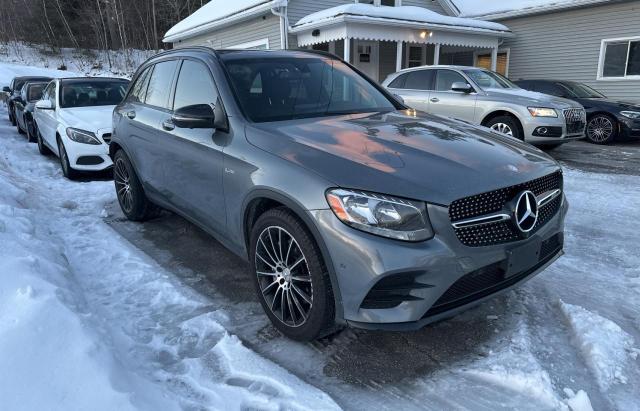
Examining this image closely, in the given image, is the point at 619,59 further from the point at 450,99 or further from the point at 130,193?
the point at 130,193

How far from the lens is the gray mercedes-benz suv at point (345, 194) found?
235 centimetres

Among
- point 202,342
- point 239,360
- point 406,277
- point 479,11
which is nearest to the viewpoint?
point 406,277

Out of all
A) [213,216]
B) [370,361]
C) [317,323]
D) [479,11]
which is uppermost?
[479,11]

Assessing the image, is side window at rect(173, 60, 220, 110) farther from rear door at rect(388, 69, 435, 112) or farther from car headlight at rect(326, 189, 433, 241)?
rear door at rect(388, 69, 435, 112)

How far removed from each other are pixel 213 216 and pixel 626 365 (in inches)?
109

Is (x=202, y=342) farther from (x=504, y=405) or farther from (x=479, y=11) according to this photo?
(x=479, y=11)

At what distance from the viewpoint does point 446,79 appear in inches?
382

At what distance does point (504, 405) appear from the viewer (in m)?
2.34

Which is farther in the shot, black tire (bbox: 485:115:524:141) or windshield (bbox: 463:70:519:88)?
windshield (bbox: 463:70:519:88)

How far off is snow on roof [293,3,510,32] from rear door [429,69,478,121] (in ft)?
15.2

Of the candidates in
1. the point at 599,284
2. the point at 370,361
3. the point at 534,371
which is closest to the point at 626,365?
the point at 534,371

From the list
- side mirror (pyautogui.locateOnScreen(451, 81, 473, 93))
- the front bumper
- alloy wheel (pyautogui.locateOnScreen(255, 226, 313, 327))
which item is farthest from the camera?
side mirror (pyautogui.locateOnScreen(451, 81, 473, 93))

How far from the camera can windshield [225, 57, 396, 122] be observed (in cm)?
344

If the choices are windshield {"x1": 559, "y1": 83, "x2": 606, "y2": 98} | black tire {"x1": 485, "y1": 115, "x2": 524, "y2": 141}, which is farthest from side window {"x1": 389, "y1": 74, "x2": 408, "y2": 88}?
windshield {"x1": 559, "y1": 83, "x2": 606, "y2": 98}
